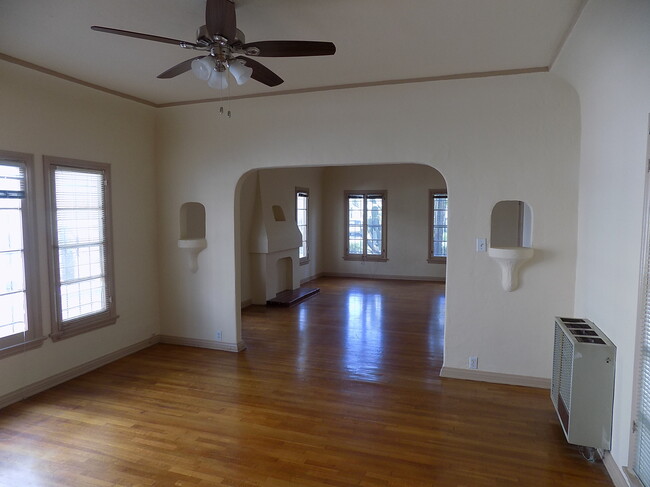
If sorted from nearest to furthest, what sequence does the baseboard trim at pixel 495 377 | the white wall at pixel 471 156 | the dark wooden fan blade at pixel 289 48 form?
1. the dark wooden fan blade at pixel 289 48
2. the white wall at pixel 471 156
3. the baseboard trim at pixel 495 377

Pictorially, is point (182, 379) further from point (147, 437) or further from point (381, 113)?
point (381, 113)

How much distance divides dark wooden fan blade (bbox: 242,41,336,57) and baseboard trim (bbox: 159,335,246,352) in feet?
11.7

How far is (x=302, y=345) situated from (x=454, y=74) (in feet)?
11.5

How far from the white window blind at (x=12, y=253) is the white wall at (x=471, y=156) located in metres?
1.94

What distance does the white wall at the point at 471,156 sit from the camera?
3.92m

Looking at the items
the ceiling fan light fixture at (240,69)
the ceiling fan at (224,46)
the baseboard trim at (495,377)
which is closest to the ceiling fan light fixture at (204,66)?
the ceiling fan at (224,46)

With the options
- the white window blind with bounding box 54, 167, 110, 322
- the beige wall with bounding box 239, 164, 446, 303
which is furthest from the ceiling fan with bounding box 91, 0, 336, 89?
the beige wall with bounding box 239, 164, 446, 303

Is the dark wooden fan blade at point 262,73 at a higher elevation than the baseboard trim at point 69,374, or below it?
higher

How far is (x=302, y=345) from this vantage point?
540cm

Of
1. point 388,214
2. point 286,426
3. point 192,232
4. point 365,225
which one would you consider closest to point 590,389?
point 286,426

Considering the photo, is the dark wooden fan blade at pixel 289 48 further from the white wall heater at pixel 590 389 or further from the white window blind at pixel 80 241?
the white window blind at pixel 80 241

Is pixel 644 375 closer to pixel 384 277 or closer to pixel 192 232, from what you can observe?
pixel 192 232

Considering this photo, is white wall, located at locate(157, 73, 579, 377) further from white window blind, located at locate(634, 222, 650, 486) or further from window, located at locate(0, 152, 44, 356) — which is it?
window, located at locate(0, 152, 44, 356)

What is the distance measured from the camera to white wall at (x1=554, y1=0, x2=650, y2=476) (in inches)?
91.7
